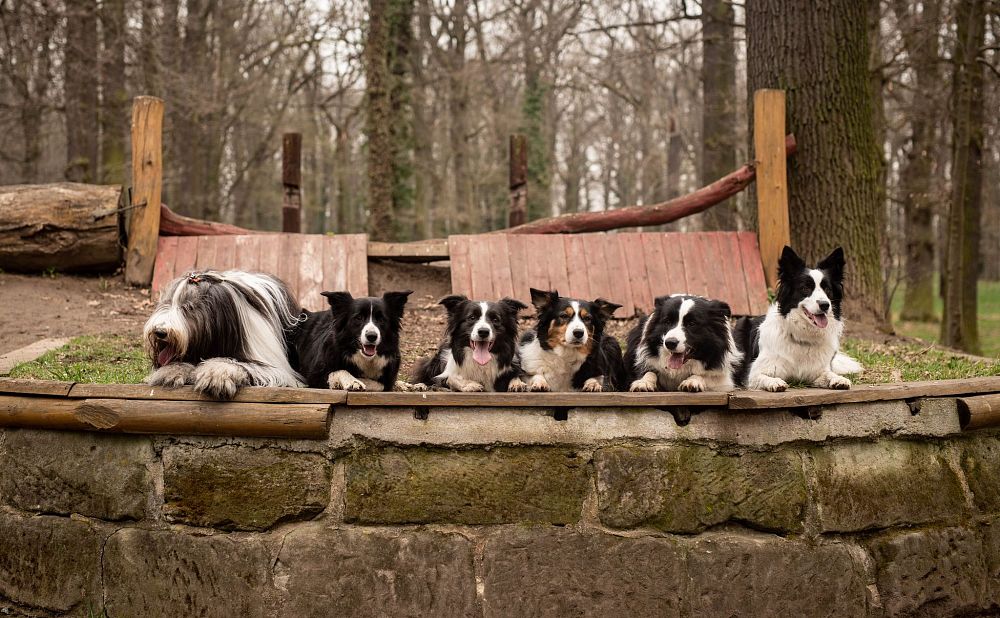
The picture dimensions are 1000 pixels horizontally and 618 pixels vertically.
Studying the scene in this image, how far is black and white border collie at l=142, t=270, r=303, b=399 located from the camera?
4289 millimetres

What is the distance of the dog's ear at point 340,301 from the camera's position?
4520mm

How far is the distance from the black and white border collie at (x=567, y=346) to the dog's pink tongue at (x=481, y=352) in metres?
0.28

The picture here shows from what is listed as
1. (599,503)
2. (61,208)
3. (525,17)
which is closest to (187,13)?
(525,17)

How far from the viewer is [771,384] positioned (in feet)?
14.7

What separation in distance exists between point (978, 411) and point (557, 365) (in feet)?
8.09

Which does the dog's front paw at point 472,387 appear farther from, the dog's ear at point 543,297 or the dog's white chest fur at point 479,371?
the dog's ear at point 543,297

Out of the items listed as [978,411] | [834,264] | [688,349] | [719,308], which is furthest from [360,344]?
[978,411]

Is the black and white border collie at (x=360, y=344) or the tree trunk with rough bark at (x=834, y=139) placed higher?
the tree trunk with rough bark at (x=834, y=139)

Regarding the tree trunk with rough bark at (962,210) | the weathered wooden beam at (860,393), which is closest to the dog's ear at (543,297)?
the weathered wooden beam at (860,393)

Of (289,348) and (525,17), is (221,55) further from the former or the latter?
(289,348)

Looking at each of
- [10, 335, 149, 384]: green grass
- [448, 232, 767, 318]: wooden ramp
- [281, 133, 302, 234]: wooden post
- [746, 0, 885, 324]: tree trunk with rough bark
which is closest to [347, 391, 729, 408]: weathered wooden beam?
[10, 335, 149, 384]: green grass

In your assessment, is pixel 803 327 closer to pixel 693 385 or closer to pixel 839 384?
pixel 839 384

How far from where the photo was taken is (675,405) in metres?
4.25

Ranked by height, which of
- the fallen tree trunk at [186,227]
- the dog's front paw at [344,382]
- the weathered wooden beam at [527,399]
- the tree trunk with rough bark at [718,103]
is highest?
the tree trunk with rough bark at [718,103]
